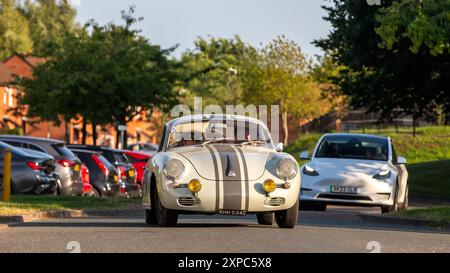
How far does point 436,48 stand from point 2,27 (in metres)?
87.6

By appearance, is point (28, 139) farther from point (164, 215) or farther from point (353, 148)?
point (164, 215)

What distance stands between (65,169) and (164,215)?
1022 centimetres

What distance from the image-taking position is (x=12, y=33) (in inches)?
4225

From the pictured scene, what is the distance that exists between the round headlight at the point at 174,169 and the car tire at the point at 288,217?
5.34ft

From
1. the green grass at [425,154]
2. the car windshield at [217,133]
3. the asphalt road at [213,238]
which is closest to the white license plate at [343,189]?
the asphalt road at [213,238]

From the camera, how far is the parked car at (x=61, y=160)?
2542cm

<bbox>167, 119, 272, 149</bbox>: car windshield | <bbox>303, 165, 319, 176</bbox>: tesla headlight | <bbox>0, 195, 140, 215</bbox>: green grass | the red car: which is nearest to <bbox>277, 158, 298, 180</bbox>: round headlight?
<bbox>167, 119, 272, 149</bbox>: car windshield

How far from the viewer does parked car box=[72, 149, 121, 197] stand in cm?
2794

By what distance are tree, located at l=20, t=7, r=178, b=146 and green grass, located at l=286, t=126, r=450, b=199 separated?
1166 cm

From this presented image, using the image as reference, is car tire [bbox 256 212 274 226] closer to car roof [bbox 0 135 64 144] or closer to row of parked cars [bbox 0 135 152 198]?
row of parked cars [bbox 0 135 152 198]

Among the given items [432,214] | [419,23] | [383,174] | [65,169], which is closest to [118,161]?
[65,169]

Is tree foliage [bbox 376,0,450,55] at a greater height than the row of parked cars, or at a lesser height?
greater
